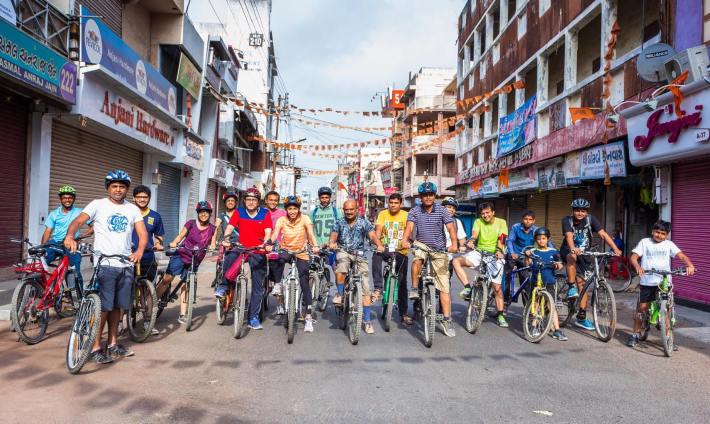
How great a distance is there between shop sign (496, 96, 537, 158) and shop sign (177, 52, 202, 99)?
12.6 metres

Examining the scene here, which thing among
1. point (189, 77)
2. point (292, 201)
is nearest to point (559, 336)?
point (292, 201)

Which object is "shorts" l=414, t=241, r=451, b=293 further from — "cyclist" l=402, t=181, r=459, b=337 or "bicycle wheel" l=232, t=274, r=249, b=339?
"bicycle wheel" l=232, t=274, r=249, b=339

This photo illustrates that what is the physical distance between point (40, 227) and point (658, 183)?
13.2m

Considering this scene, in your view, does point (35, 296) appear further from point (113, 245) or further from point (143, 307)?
point (113, 245)

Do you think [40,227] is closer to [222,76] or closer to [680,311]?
[680,311]

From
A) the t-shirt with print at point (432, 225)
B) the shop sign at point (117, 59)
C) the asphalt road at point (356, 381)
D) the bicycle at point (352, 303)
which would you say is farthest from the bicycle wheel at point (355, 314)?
the shop sign at point (117, 59)

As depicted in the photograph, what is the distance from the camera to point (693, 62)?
9.51 metres

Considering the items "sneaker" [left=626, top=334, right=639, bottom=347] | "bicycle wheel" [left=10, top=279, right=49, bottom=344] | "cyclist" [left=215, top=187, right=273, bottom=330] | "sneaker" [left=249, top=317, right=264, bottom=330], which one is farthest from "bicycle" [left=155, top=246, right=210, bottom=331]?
"sneaker" [left=626, top=334, right=639, bottom=347]

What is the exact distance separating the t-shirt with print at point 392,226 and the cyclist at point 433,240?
1.01ft

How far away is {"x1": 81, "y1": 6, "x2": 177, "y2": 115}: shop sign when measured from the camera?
36.9ft

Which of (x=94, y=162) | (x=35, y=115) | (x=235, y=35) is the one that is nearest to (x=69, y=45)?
(x=35, y=115)

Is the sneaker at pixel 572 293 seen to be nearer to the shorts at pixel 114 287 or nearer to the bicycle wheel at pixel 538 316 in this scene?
the bicycle wheel at pixel 538 316

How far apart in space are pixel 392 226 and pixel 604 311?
3.02 metres

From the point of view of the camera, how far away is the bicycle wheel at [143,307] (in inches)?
247
